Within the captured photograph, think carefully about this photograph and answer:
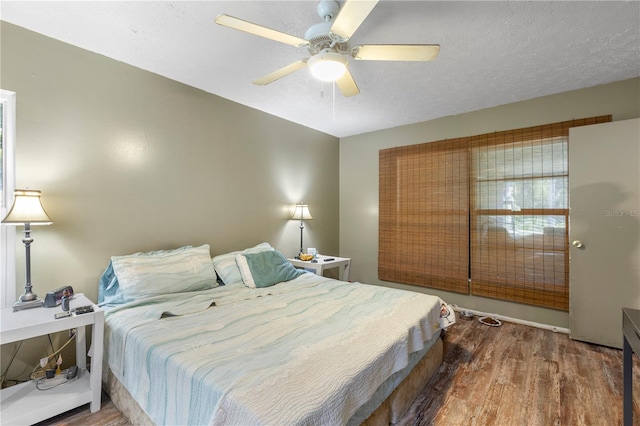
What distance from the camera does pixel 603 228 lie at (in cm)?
271

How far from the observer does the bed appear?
113cm


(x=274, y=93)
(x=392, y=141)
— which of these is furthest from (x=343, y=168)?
(x=274, y=93)

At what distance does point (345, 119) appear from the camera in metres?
3.89

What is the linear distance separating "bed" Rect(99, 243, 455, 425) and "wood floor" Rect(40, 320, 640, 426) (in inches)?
5.6

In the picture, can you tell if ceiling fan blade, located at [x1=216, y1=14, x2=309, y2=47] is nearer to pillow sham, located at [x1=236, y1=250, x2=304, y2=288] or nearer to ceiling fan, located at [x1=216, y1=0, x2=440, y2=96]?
ceiling fan, located at [x1=216, y1=0, x2=440, y2=96]

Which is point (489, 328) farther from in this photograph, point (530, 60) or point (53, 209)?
point (53, 209)

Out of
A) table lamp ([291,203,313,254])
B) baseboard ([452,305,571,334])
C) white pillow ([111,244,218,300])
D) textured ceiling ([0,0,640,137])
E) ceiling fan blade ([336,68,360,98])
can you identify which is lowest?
baseboard ([452,305,571,334])

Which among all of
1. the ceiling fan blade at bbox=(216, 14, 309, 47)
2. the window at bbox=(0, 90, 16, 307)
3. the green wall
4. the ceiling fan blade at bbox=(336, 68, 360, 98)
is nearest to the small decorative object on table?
the green wall

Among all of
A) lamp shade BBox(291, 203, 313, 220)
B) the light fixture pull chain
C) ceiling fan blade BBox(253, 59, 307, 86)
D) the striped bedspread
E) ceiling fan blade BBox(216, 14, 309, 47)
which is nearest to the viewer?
the striped bedspread

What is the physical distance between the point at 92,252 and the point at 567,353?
4.13m

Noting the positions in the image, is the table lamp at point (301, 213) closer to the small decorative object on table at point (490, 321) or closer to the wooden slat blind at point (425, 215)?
the wooden slat blind at point (425, 215)

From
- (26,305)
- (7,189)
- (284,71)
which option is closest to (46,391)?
(26,305)

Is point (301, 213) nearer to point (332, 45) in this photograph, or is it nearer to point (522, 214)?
point (332, 45)

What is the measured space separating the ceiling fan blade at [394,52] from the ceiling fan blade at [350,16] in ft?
0.54
